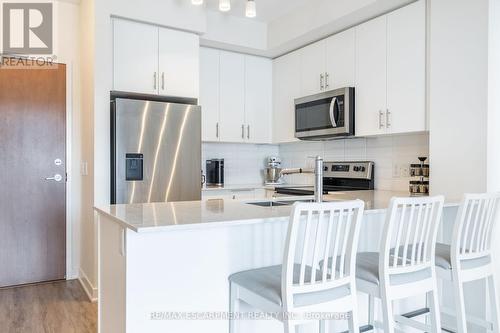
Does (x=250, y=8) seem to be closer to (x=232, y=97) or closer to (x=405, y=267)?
(x=232, y=97)

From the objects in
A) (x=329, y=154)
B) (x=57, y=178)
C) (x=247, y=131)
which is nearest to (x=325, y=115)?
(x=329, y=154)

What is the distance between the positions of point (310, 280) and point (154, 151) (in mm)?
2060

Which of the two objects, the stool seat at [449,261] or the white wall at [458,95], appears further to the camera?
the white wall at [458,95]

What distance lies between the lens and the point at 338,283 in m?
1.51

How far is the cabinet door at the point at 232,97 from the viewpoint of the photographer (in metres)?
4.14

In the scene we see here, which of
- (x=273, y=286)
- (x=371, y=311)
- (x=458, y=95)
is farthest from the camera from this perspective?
(x=458, y=95)

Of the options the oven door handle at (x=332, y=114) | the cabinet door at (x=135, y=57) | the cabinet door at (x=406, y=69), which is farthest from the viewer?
the oven door handle at (x=332, y=114)

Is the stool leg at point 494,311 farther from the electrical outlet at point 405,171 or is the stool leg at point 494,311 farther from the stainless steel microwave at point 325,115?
the stainless steel microwave at point 325,115

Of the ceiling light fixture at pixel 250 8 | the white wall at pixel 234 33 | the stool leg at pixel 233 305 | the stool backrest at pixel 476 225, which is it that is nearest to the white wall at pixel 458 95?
the stool backrest at pixel 476 225

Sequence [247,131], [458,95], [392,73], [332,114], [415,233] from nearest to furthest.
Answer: [415,233] → [458,95] → [392,73] → [332,114] → [247,131]

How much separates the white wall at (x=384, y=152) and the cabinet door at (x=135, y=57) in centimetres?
187

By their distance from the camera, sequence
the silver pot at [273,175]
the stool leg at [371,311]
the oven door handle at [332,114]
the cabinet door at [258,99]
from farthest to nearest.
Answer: the silver pot at [273,175]
the cabinet door at [258,99]
the oven door handle at [332,114]
the stool leg at [371,311]

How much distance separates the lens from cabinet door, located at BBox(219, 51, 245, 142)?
4137mm

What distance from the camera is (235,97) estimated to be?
421 cm
